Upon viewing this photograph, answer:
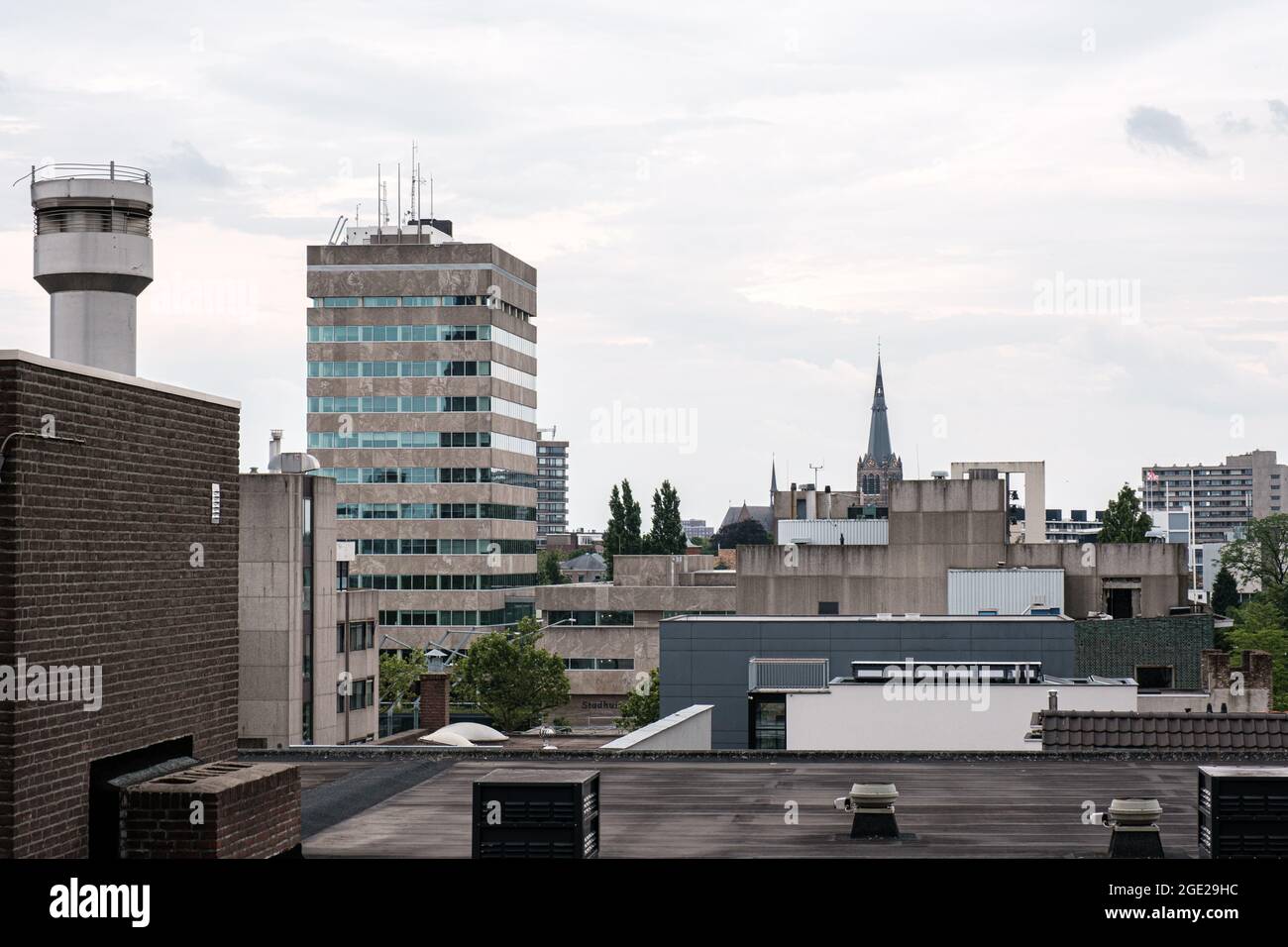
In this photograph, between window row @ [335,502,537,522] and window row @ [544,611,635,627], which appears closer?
window row @ [544,611,635,627]

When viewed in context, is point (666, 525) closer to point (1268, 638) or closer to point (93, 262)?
point (1268, 638)

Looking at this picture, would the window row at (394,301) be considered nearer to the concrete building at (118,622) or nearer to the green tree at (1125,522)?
the green tree at (1125,522)

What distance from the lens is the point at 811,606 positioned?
323 feet

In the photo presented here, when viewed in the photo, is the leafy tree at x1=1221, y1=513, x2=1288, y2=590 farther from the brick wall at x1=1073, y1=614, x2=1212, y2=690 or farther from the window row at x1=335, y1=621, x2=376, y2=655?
the window row at x1=335, y1=621, x2=376, y2=655

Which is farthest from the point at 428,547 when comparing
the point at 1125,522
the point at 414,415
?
the point at 1125,522

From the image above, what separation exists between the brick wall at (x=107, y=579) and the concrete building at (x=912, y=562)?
75115 mm

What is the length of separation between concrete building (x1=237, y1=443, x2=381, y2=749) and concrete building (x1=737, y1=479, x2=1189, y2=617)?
1385 inches

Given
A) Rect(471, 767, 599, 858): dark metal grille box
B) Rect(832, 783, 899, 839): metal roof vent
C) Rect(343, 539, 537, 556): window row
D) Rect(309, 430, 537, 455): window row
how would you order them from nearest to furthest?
Rect(471, 767, 599, 858): dark metal grille box
Rect(832, 783, 899, 839): metal roof vent
Rect(343, 539, 537, 556): window row
Rect(309, 430, 537, 455): window row

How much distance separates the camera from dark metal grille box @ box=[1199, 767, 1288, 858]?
2066 cm

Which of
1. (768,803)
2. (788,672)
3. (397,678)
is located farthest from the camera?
(397,678)

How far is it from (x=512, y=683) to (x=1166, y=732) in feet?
215

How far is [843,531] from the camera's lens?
108 m

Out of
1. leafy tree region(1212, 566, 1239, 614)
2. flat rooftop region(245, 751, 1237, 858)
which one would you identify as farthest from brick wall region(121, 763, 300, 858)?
leafy tree region(1212, 566, 1239, 614)
